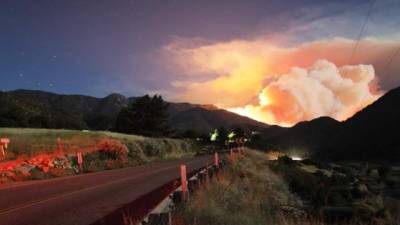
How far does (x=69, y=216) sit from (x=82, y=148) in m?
24.8

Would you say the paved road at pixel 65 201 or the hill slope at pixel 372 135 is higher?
the hill slope at pixel 372 135

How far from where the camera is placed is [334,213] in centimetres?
1572

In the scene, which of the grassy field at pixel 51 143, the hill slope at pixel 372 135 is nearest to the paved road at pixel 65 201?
the grassy field at pixel 51 143

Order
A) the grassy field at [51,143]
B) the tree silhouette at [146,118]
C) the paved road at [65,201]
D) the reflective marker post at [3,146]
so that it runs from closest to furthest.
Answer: the paved road at [65,201] → the reflective marker post at [3,146] → the grassy field at [51,143] → the tree silhouette at [146,118]

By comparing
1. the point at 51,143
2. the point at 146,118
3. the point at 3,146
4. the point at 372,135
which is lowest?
the point at 3,146

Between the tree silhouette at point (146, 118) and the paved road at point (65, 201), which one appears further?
the tree silhouette at point (146, 118)

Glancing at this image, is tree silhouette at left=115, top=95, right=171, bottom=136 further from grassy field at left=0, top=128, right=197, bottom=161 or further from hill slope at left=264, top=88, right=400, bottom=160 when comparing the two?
grassy field at left=0, top=128, right=197, bottom=161

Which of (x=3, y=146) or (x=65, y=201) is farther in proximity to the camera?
(x=3, y=146)

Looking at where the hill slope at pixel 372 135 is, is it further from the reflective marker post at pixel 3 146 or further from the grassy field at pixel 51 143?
the reflective marker post at pixel 3 146

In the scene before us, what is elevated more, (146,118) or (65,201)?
(146,118)

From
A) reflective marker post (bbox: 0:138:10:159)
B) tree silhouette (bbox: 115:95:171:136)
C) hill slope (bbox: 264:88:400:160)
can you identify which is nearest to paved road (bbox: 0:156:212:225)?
reflective marker post (bbox: 0:138:10:159)

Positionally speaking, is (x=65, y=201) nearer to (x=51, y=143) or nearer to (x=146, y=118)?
(x=51, y=143)

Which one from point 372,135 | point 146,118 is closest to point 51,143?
point 146,118

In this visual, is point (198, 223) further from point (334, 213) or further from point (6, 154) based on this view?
point (6, 154)
